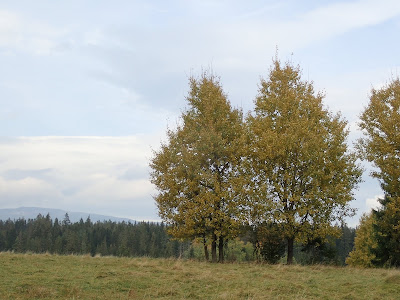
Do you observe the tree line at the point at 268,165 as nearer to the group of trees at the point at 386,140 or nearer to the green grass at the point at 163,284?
the group of trees at the point at 386,140

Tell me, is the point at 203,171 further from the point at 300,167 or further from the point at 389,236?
the point at 389,236

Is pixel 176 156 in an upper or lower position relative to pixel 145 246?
upper

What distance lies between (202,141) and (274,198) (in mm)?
6773

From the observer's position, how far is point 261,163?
2747cm

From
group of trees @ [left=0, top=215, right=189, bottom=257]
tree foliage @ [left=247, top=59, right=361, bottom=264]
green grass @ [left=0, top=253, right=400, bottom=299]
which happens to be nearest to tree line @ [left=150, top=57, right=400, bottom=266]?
tree foliage @ [left=247, top=59, right=361, bottom=264]

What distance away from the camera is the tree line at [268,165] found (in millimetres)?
25969

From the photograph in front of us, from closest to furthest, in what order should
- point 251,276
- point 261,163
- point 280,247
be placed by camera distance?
point 251,276
point 261,163
point 280,247

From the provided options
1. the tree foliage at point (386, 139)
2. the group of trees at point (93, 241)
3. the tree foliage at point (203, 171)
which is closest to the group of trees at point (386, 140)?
the tree foliage at point (386, 139)

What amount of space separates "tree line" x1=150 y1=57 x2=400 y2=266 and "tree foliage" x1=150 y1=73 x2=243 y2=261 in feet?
0.25

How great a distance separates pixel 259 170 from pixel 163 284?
1461 centimetres

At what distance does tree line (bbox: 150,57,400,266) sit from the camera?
85.2ft

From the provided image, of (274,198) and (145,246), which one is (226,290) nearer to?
(274,198)

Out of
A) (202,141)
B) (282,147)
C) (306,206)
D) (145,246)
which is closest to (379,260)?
(306,206)

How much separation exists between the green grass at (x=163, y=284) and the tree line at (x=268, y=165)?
26.1 ft
